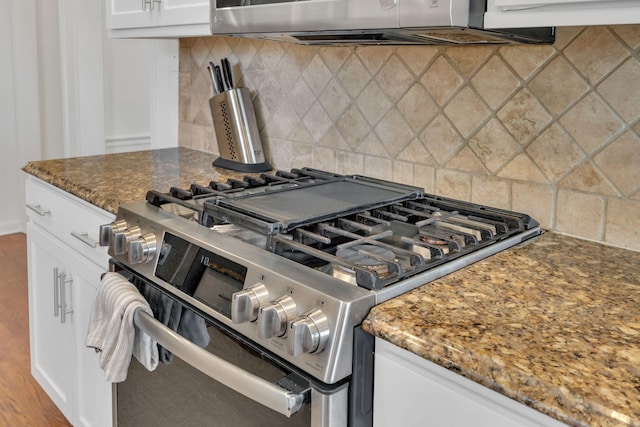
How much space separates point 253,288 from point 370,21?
1.68ft

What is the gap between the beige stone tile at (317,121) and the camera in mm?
1749

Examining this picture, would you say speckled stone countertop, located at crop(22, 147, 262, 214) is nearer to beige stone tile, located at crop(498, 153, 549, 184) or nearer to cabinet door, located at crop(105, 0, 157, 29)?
cabinet door, located at crop(105, 0, 157, 29)

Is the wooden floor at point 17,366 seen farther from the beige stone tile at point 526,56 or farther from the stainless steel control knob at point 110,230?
the beige stone tile at point 526,56

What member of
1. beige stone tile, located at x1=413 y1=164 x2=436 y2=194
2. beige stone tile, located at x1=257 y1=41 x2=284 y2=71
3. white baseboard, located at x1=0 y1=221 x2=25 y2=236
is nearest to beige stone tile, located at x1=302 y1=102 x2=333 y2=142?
beige stone tile, located at x1=257 y1=41 x2=284 y2=71

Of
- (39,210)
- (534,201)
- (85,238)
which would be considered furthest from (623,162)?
(39,210)

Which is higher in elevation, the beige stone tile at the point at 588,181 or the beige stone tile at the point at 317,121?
the beige stone tile at the point at 317,121

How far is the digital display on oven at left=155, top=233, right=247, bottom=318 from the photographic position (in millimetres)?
1023

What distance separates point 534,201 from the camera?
Answer: 1.30 m

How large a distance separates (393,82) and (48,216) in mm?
1138

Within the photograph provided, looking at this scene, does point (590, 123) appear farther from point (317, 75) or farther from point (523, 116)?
point (317, 75)

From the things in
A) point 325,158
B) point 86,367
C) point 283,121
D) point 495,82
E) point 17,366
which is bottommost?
point 17,366

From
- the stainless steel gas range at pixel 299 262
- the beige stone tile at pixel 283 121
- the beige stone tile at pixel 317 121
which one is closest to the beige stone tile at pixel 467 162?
the stainless steel gas range at pixel 299 262

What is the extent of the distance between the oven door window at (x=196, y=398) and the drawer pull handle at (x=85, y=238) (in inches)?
15.0

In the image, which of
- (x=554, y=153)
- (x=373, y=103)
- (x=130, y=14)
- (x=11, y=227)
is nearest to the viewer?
(x=554, y=153)
